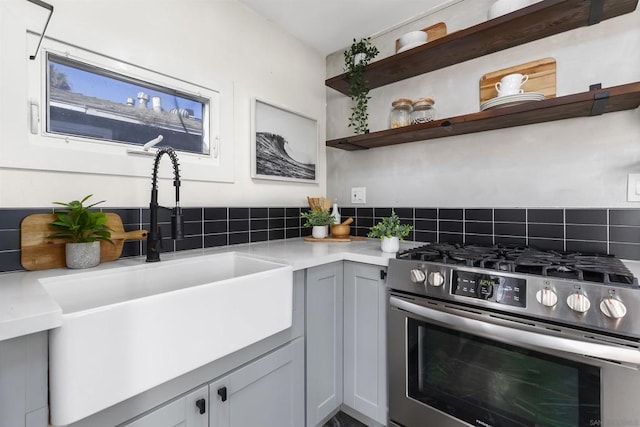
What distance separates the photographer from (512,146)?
1577 mm

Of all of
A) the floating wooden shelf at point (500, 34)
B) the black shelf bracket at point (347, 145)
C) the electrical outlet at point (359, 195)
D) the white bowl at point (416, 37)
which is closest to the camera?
the floating wooden shelf at point (500, 34)

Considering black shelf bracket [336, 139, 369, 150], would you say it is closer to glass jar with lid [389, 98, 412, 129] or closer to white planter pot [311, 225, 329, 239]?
glass jar with lid [389, 98, 412, 129]

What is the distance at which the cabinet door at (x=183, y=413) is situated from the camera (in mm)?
795

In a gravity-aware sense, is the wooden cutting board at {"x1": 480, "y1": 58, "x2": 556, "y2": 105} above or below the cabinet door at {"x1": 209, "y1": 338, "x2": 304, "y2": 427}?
above

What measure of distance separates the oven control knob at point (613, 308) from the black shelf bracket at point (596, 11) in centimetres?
122

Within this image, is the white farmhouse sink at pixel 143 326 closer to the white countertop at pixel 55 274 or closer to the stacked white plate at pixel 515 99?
the white countertop at pixel 55 274

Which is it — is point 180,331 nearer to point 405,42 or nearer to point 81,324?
point 81,324

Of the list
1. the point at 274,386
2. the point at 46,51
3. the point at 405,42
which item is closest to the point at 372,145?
the point at 405,42

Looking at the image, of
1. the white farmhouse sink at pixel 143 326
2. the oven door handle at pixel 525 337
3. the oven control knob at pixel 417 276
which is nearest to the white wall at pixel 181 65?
the white farmhouse sink at pixel 143 326

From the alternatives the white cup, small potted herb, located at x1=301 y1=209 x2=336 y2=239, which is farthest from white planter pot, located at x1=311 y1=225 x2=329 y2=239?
the white cup

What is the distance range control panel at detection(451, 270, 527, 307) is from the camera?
100 centimetres

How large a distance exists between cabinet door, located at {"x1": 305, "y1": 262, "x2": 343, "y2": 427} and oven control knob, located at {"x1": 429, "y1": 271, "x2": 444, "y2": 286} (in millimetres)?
478

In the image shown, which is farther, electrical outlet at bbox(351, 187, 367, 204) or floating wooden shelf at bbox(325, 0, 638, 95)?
electrical outlet at bbox(351, 187, 367, 204)

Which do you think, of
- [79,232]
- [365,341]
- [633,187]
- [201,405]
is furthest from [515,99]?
[79,232]
